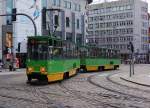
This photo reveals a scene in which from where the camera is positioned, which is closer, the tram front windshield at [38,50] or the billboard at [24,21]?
the tram front windshield at [38,50]

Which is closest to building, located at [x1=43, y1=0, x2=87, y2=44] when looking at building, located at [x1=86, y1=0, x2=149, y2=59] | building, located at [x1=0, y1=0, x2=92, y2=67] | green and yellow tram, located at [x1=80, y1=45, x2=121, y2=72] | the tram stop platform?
building, located at [x1=0, y1=0, x2=92, y2=67]

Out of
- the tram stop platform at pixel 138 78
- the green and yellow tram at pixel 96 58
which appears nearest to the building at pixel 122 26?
the green and yellow tram at pixel 96 58

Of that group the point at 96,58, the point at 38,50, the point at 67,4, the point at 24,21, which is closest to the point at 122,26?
the point at 67,4

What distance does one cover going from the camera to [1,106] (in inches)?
562

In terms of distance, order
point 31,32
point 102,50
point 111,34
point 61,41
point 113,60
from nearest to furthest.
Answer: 1. point 61,41
2. point 102,50
3. point 113,60
4. point 31,32
5. point 111,34

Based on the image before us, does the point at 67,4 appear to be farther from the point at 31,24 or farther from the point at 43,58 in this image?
the point at 43,58

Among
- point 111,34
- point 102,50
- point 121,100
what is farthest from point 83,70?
point 111,34

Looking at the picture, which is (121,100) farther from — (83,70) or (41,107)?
(83,70)

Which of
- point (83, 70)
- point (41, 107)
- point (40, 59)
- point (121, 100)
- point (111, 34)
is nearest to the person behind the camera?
point (41, 107)

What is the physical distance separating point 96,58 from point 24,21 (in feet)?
91.3

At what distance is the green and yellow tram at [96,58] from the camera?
42672 mm

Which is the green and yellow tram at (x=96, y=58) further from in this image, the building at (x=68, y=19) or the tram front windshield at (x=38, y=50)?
the building at (x=68, y=19)

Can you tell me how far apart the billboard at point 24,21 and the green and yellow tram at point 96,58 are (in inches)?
774

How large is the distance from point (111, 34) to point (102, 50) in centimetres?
9458
